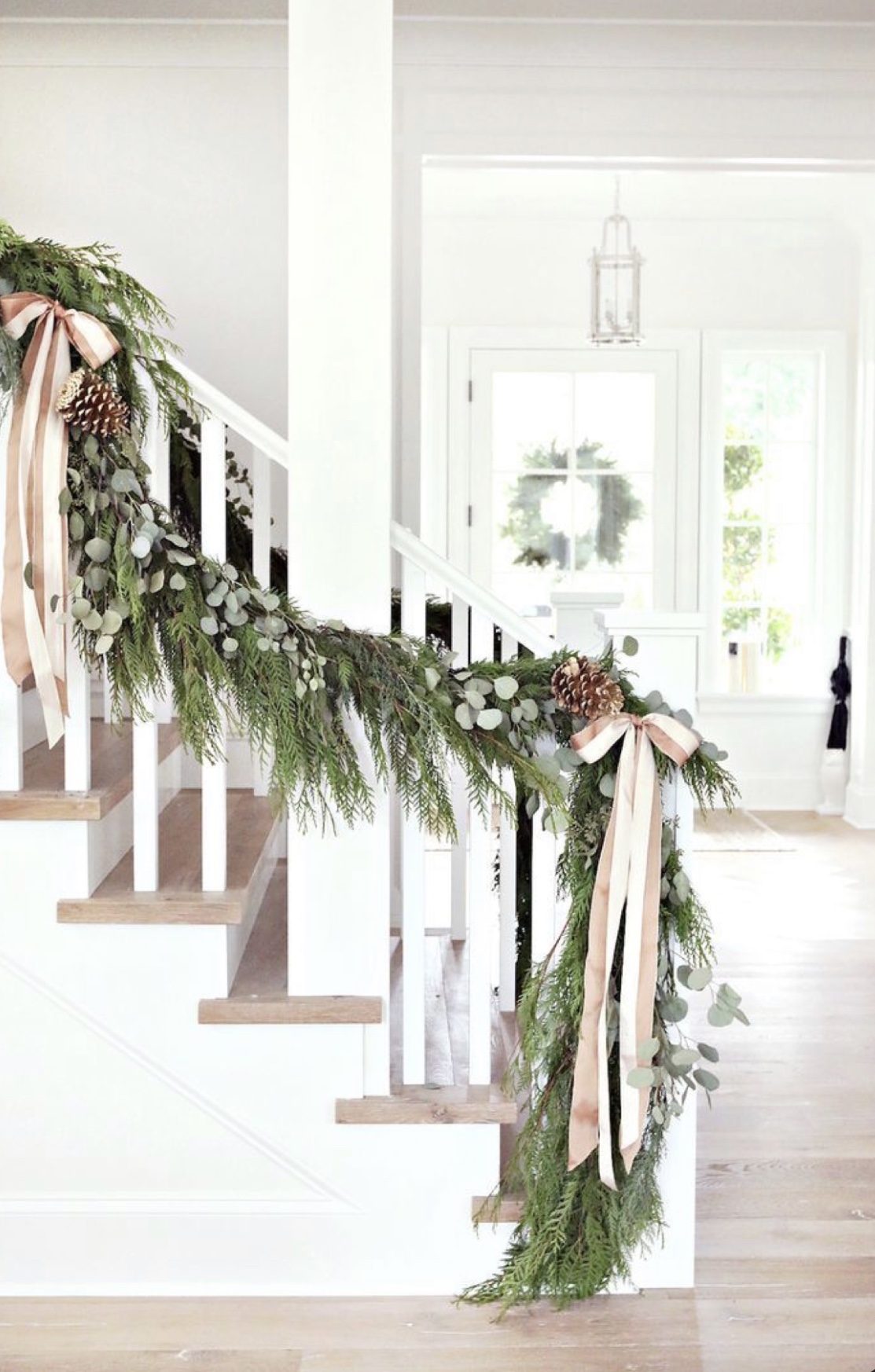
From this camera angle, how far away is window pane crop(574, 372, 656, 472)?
269 inches

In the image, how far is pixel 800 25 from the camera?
418 centimetres

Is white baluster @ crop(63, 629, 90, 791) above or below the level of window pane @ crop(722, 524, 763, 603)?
below

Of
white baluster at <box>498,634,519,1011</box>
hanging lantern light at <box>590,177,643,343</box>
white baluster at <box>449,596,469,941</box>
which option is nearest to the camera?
white baluster at <box>498,634,519,1011</box>

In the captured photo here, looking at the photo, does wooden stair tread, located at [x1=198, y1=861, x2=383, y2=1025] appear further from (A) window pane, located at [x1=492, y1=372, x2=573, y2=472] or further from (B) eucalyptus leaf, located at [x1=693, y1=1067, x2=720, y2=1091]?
(A) window pane, located at [x1=492, y1=372, x2=573, y2=472]

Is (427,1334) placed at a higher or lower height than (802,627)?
lower

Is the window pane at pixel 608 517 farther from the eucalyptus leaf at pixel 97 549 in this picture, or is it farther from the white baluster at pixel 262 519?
the eucalyptus leaf at pixel 97 549

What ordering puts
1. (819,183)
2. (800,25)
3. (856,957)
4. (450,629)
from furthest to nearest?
1. (819,183)
2. (856,957)
3. (800,25)
4. (450,629)

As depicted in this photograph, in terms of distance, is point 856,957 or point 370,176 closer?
point 370,176

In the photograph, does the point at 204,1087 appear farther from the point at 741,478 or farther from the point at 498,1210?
the point at 741,478

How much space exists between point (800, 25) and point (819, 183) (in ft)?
6.84

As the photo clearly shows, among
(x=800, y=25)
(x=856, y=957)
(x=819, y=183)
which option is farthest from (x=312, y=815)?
(x=819, y=183)

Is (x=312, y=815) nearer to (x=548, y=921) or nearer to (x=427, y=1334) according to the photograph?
(x=548, y=921)

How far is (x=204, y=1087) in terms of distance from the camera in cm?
235

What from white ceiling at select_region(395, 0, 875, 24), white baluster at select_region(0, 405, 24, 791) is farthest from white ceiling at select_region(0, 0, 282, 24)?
white baluster at select_region(0, 405, 24, 791)
